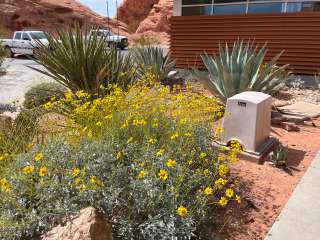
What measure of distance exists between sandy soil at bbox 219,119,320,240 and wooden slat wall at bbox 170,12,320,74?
699 centimetres

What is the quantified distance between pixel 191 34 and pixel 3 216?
39.9 feet

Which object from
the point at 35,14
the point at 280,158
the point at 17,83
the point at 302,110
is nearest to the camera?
the point at 280,158

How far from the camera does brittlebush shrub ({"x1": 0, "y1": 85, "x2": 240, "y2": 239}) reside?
2520 millimetres

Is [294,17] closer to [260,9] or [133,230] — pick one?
[260,9]

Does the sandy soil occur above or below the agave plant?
below

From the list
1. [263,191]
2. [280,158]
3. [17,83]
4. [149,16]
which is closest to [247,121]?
[280,158]

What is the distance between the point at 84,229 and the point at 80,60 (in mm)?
3673

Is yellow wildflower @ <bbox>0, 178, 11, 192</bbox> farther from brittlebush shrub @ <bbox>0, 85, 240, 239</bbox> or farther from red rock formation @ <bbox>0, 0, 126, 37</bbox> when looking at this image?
red rock formation @ <bbox>0, 0, 126, 37</bbox>

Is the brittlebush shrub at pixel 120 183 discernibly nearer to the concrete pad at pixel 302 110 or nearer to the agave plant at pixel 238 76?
the agave plant at pixel 238 76

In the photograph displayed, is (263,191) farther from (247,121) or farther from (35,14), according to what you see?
(35,14)

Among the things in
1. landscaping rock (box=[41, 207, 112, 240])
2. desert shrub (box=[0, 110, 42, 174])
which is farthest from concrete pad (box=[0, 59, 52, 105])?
landscaping rock (box=[41, 207, 112, 240])

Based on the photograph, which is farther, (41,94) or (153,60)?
(153,60)

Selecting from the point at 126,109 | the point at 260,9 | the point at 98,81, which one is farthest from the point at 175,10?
the point at 126,109

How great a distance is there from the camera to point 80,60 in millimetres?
5523
